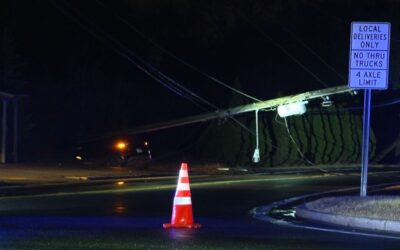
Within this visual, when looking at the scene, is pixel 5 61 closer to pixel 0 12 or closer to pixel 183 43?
pixel 0 12

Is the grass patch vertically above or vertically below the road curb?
above

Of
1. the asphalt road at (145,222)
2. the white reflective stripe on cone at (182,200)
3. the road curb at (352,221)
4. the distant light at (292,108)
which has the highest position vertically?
the distant light at (292,108)

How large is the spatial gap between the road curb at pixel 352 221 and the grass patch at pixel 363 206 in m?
0.15

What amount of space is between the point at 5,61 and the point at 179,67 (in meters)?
9.66

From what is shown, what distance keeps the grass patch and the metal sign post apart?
0.69 m

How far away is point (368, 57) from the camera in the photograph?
572 inches

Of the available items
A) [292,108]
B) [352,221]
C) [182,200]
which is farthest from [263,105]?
[182,200]

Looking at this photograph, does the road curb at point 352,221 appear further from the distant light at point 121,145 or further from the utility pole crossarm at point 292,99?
the utility pole crossarm at point 292,99

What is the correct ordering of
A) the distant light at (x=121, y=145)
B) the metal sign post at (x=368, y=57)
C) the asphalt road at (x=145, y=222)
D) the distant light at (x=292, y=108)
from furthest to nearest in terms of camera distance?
the distant light at (x=292, y=108) < the distant light at (x=121, y=145) < the metal sign post at (x=368, y=57) < the asphalt road at (x=145, y=222)

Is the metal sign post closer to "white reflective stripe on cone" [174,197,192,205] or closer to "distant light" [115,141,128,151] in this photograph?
"white reflective stripe on cone" [174,197,192,205]

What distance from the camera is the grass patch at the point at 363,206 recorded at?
40.1 ft

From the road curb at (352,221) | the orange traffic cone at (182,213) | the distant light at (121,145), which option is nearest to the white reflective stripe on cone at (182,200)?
the orange traffic cone at (182,213)

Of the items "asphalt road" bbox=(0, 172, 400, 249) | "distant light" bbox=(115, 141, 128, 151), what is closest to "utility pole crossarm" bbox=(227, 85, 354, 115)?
"distant light" bbox=(115, 141, 128, 151)

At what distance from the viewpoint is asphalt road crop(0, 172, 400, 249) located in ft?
32.2
